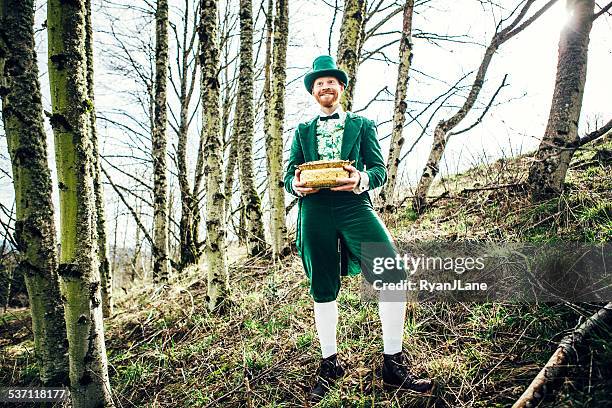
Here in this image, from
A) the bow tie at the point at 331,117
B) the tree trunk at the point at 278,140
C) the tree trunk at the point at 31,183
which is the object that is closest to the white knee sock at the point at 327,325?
the bow tie at the point at 331,117

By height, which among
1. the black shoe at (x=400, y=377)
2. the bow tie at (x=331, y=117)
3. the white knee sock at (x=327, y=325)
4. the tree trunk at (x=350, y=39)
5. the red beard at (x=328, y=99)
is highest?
the tree trunk at (x=350, y=39)

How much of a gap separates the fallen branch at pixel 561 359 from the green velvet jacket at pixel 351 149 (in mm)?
1185

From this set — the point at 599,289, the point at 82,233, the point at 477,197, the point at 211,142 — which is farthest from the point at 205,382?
the point at 477,197

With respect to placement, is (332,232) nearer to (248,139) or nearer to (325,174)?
(325,174)

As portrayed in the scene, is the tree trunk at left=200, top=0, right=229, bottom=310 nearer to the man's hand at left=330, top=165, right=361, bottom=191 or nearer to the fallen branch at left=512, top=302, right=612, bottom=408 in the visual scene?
the man's hand at left=330, top=165, right=361, bottom=191

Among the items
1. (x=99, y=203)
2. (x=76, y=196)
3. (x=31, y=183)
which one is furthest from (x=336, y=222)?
(x=99, y=203)

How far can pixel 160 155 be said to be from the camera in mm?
7184

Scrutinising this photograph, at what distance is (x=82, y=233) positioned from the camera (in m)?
2.60

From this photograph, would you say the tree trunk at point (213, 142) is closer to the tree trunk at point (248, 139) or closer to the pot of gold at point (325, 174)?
the pot of gold at point (325, 174)

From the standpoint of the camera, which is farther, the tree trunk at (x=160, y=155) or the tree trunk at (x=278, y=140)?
the tree trunk at (x=160, y=155)

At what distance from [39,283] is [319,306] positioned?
2666 millimetres

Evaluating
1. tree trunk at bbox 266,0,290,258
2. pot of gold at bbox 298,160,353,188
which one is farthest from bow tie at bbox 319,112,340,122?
tree trunk at bbox 266,0,290,258

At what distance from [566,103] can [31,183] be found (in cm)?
525

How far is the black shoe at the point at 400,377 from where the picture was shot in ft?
7.63
